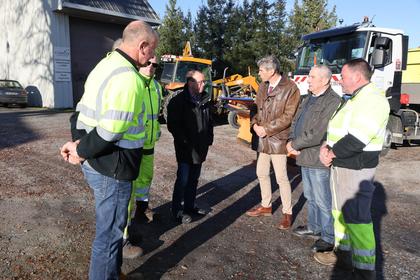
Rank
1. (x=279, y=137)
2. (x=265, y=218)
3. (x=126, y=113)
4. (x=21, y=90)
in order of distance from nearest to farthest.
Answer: (x=126, y=113)
(x=279, y=137)
(x=265, y=218)
(x=21, y=90)

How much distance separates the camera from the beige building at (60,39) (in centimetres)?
1733

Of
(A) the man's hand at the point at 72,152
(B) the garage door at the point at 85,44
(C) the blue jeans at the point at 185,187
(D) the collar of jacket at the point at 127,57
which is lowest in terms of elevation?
(C) the blue jeans at the point at 185,187

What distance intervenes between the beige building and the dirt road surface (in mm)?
11503

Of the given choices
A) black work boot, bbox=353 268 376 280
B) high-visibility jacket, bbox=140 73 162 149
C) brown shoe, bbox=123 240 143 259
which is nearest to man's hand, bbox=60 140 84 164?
high-visibility jacket, bbox=140 73 162 149

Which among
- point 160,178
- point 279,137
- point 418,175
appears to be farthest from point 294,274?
point 418,175

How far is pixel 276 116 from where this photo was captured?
172 inches

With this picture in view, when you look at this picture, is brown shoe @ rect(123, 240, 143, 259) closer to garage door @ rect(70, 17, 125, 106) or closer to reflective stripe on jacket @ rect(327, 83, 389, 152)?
reflective stripe on jacket @ rect(327, 83, 389, 152)

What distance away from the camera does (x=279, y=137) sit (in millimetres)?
4363

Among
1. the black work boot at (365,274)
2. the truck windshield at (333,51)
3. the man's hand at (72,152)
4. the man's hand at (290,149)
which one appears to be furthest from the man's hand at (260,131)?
the truck windshield at (333,51)

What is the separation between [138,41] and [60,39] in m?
16.8

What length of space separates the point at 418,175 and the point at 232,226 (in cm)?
496

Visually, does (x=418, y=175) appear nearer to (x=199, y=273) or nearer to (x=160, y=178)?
(x=160, y=178)

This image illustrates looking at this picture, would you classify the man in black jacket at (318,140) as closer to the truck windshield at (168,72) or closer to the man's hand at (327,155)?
the man's hand at (327,155)

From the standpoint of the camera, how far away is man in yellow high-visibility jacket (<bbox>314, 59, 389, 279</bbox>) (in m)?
2.99
